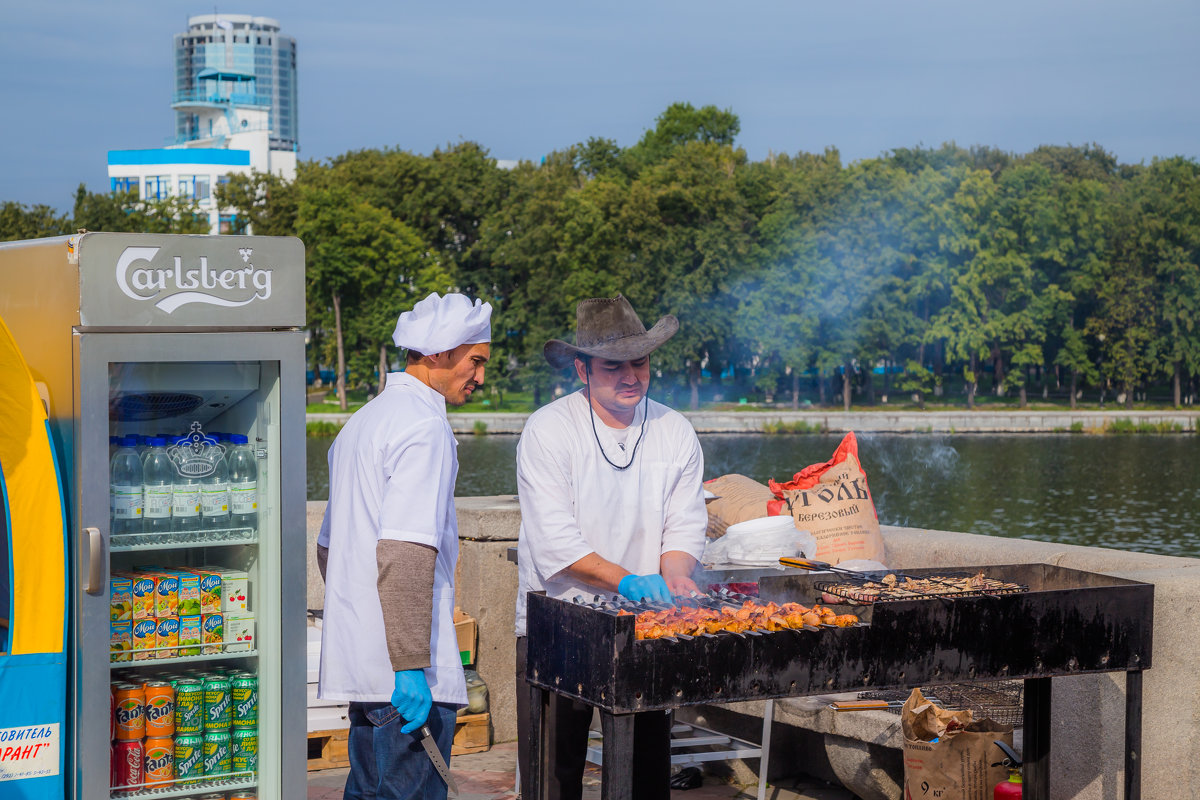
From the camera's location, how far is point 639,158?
7106 centimetres

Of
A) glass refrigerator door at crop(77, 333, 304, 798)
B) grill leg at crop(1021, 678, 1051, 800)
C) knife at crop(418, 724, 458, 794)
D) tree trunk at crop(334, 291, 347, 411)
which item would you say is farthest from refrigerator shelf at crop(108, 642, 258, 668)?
tree trunk at crop(334, 291, 347, 411)

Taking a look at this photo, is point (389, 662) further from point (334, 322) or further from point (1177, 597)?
point (334, 322)

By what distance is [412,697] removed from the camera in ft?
11.9

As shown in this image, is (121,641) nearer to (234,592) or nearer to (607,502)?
(234,592)

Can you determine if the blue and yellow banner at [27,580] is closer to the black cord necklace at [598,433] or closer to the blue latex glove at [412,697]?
the blue latex glove at [412,697]

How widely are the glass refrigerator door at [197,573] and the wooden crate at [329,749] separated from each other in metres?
1.44

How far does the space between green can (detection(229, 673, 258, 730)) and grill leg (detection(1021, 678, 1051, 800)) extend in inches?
108

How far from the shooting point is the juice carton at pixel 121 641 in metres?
4.42

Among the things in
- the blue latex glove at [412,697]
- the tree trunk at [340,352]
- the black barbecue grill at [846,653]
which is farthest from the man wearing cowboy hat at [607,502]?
the tree trunk at [340,352]

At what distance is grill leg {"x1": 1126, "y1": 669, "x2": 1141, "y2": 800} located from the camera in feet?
14.7

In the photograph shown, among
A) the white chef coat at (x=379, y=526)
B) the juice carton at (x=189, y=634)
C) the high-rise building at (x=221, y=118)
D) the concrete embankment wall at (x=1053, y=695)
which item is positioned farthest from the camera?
the high-rise building at (x=221, y=118)

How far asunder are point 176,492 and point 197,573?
1.15 feet

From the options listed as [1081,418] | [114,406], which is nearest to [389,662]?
[114,406]

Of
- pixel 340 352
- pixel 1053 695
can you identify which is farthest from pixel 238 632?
pixel 340 352
